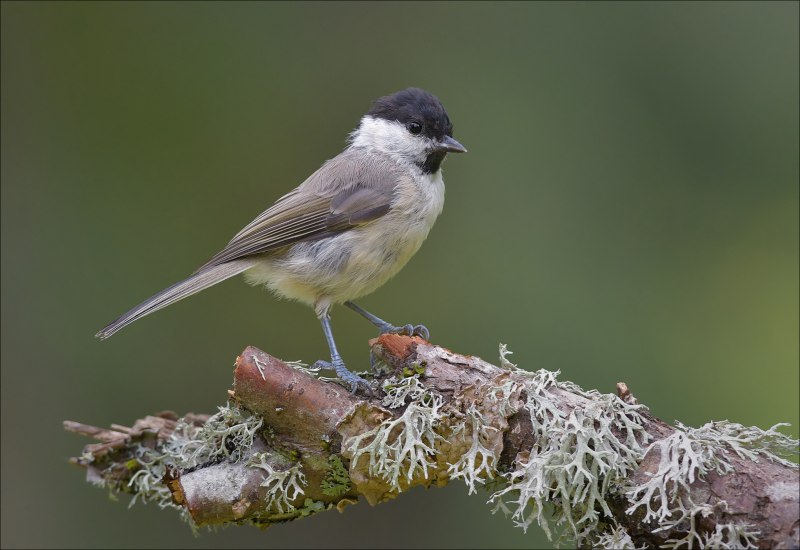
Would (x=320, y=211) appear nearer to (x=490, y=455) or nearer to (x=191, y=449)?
(x=191, y=449)

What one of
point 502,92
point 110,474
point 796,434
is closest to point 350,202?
point 110,474

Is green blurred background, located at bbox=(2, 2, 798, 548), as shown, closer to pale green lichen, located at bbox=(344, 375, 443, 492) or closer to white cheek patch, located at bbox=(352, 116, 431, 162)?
white cheek patch, located at bbox=(352, 116, 431, 162)

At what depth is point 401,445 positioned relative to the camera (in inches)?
83.4

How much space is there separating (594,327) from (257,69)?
2.55 meters

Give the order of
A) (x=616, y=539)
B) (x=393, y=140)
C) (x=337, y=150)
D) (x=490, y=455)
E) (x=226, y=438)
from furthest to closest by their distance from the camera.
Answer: (x=337, y=150) < (x=393, y=140) < (x=226, y=438) < (x=490, y=455) < (x=616, y=539)

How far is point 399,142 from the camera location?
3418 millimetres

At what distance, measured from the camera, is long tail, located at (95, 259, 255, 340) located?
2869 millimetres

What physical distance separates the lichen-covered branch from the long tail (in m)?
0.60

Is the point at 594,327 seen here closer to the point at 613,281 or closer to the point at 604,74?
the point at 613,281

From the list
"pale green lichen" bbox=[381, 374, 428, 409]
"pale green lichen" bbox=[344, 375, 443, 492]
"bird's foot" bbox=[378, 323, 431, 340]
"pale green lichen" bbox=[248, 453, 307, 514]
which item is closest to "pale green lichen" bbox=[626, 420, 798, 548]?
"pale green lichen" bbox=[344, 375, 443, 492]

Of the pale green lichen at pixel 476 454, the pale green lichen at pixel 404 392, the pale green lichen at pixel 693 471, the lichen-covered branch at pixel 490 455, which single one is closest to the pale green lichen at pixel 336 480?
the lichen-covered branch at pixel 490 455

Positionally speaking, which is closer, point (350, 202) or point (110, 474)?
point (110, 474)

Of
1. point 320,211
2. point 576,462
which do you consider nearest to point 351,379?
point 576,462

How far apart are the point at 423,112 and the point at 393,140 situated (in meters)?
0.19
